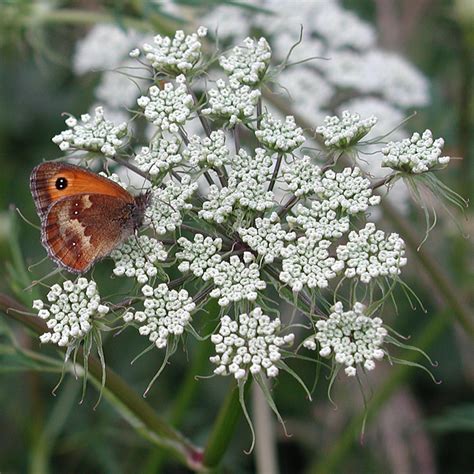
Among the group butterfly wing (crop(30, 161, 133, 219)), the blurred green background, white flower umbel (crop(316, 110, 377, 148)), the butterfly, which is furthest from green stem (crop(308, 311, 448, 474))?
butterfly wing (crop(30, 161, 133, 219))

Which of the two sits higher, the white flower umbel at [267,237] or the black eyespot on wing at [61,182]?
the white flower umbel at [267,237]

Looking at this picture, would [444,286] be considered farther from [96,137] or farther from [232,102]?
[96,137]

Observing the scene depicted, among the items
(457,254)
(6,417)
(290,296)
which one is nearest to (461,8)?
(457,254)

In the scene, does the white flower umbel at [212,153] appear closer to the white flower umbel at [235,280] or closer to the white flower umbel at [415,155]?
the white flower umbel at [235,280]

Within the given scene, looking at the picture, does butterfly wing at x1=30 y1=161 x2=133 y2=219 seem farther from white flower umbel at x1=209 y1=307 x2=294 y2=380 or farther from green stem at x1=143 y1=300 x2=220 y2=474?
green stem at x1=143 y1=300 x2=220 y2=474

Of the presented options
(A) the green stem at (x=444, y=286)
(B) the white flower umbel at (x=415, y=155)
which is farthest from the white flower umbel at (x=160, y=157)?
(A) the green stem at (x=444, y=286)

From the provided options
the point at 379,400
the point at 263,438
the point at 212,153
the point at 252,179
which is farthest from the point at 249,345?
the point at 263,438
